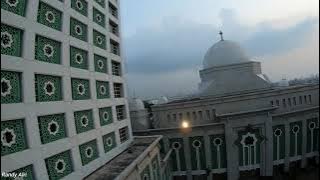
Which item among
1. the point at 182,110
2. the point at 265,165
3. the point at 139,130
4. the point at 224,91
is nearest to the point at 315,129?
the point at 265,165

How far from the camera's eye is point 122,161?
15164mm

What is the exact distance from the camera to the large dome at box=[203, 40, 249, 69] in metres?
34.5

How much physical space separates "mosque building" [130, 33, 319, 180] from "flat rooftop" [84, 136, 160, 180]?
16.4 ft

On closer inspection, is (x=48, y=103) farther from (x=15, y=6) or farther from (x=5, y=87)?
(x=15, y=6)

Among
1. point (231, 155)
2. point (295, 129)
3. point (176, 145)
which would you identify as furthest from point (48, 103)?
point (295, 129)

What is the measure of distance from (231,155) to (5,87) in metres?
18.6

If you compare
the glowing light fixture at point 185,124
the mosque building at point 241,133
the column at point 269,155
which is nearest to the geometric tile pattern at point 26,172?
the mosque building at point 241,133

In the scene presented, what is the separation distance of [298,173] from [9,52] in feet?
78.5

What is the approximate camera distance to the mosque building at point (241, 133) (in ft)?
79.7

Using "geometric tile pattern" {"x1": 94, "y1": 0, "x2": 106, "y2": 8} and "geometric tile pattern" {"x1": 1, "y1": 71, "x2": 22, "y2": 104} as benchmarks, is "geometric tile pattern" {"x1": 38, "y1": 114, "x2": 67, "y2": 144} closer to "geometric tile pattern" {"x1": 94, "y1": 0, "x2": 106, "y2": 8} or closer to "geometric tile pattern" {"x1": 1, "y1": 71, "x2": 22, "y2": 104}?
"geometric tile pattern" {"x1": 1, "y1": 71, "x2": 22, "y2": 104}

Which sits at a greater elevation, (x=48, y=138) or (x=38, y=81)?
(x=38, y=81)

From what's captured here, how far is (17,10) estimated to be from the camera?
32.0 feet

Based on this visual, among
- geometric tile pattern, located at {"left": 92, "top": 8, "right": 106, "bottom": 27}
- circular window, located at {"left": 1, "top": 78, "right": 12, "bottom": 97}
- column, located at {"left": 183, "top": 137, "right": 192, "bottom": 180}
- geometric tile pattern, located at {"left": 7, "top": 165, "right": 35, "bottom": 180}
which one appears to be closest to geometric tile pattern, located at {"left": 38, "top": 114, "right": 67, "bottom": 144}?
geometric tile pattern, located at {"left": 7, "top": 165, "right": 35, "bottom": 180}

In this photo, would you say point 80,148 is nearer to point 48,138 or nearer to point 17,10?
point 48,138
